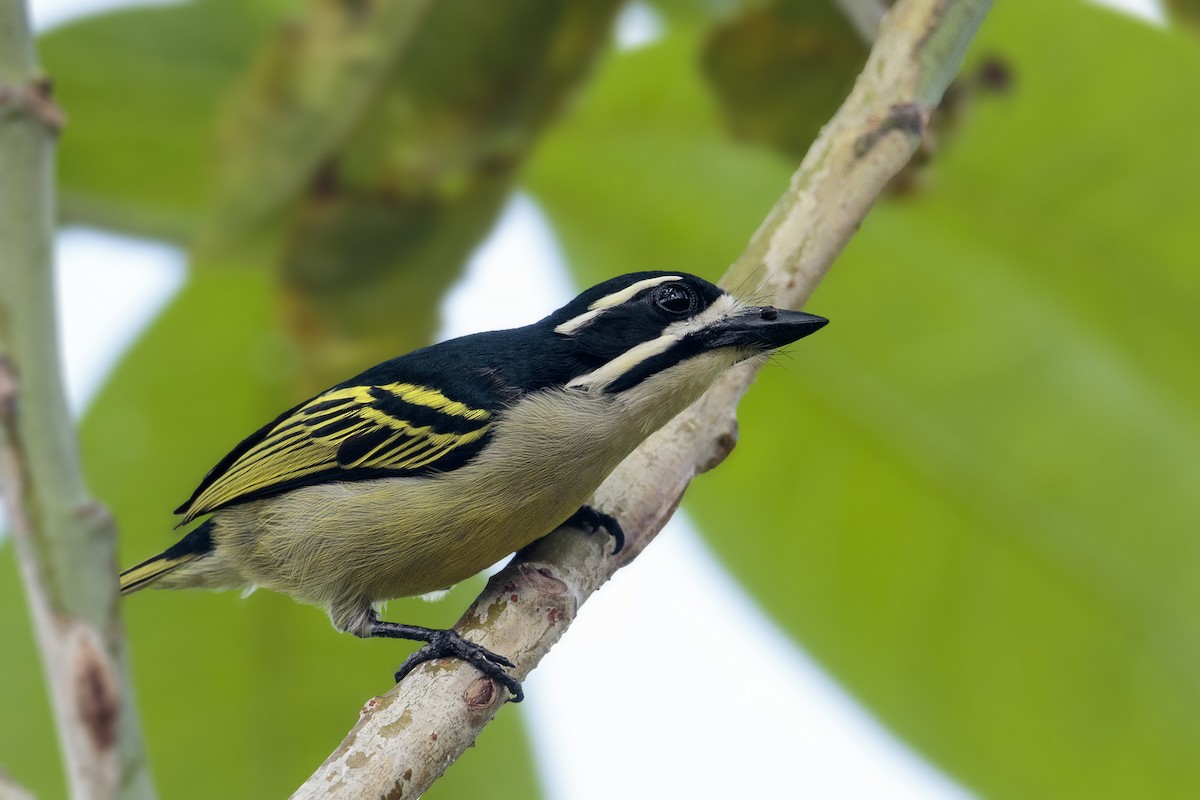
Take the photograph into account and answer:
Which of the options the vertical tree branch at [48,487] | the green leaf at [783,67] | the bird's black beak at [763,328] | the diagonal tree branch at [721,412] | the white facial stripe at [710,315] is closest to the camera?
the vertical tree branch at [48,487]

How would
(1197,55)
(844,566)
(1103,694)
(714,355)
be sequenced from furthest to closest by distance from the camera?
(844,566)
(1103,694)
(1197,55)
(714,355)

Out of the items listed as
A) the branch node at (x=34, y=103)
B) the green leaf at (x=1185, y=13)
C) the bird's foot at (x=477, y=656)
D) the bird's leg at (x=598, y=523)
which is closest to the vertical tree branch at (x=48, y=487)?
the branch node at (x=34, y=103)

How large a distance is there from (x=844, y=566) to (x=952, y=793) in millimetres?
730

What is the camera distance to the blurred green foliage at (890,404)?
3.72m

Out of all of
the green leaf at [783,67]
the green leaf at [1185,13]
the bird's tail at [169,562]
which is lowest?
the bird's tail at [169,562]

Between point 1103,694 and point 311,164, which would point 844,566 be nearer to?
point 1103,694

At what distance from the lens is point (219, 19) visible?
379cm

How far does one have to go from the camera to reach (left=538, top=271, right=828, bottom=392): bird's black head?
2920 millimetres

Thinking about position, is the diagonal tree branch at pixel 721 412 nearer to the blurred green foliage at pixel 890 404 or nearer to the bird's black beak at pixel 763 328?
the bird's black beak at pixel 763 328

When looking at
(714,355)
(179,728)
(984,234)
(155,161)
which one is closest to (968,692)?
(984,234)

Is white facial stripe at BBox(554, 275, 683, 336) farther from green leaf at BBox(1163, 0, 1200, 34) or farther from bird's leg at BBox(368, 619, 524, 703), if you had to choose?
green leaf at BBox(1163, 0, 1200, 34)

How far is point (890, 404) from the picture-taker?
404 cm

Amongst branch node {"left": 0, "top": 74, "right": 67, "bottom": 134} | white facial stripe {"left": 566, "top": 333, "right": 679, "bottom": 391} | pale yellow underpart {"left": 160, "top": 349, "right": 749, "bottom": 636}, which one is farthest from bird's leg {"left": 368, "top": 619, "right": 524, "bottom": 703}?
branch node {"left": 0, "top": 74, "right": 67, "bottom": 134}

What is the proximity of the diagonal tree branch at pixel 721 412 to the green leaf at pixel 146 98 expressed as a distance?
149cm
